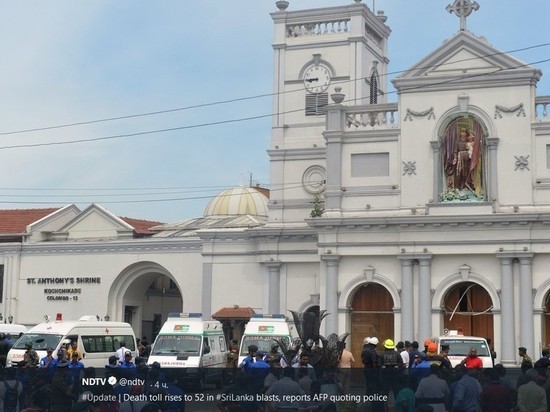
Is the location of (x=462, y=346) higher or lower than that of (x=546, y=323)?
lower

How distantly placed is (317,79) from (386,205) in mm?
8610

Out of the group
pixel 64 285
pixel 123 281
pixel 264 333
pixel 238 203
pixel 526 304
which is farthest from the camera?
pixel 238 203

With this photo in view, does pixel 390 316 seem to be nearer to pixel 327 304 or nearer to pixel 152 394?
pixel 327 304

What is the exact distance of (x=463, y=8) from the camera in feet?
148

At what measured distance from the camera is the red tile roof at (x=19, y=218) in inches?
2333

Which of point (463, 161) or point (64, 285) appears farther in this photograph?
point (64, 285)

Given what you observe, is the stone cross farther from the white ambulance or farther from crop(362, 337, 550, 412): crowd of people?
crop(362, 337, 550, 412): crowd of people

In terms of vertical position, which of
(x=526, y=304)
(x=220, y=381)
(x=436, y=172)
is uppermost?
(x=436, y=172)

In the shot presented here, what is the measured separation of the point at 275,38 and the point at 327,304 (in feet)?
48.3

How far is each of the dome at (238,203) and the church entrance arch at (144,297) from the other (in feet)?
18.4

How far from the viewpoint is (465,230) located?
43.2m

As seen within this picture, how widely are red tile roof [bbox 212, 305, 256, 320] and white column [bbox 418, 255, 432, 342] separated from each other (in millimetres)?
9652

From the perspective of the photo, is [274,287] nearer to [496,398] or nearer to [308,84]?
[308,84]

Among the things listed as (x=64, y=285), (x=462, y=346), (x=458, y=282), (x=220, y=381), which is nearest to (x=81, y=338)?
(x=462, y=346)
